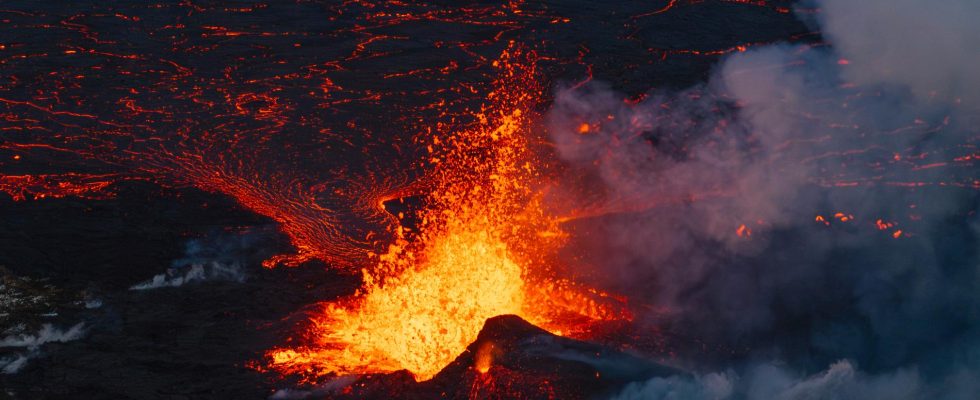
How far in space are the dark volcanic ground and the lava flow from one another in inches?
14.0

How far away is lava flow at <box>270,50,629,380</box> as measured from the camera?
624 centimetres

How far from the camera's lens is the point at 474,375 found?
5426mm

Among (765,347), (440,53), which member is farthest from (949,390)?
(440,53)

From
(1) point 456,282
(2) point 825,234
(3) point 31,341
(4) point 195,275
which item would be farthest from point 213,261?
(2) point 825,234

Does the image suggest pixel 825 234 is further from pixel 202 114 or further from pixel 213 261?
pixel 202 114

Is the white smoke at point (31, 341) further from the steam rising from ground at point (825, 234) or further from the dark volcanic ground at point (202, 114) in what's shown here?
the steam rising from ground at point (825, 234)

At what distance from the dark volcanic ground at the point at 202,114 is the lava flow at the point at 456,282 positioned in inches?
14.0

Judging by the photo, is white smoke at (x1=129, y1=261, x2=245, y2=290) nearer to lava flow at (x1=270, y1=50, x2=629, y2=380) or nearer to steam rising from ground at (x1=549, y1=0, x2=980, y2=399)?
lava flow at (x1=270, y1=50, x2=629, y2=380)

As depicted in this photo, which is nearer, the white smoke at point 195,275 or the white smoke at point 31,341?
the white smoke at point 31,341

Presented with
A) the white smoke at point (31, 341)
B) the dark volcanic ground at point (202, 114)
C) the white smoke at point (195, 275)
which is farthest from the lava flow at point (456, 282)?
the white smoke at point (31, 341)

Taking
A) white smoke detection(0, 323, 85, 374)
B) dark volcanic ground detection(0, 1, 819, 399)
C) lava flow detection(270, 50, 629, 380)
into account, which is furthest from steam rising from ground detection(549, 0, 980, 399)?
white smoke detection(0, 323, 85, 374)

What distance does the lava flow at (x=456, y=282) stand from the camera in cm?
624

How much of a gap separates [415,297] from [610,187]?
2.29m

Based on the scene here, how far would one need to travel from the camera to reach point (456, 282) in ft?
23.4
